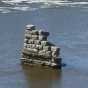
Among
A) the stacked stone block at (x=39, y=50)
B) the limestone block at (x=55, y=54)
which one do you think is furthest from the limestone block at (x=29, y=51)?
the limestone block at (x=55, y=54)

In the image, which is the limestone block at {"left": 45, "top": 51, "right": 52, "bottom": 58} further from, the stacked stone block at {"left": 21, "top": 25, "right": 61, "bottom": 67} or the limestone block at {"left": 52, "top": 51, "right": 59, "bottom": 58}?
the limestone block at {"left": 52, "top": 51, "right": 59, "bottom": 58}

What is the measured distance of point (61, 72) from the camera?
59.9 m

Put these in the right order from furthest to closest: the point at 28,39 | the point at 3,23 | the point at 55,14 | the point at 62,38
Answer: the point at 55,14 < the point at 3,23 < the point at 62,38 < the point at 28,39

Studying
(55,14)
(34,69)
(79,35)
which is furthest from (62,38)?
(55,14)

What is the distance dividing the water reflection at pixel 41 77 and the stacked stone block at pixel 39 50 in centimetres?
81

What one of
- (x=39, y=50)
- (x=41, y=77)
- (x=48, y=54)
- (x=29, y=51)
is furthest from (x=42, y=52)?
(x=41, y=77)

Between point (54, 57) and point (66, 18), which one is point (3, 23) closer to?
point (66, 18)

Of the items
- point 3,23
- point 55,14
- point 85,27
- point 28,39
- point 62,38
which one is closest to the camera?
point 28,39

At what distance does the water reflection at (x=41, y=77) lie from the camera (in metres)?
56.1

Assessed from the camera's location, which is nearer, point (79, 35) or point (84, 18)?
point (79, 35)

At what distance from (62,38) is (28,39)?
451 inches

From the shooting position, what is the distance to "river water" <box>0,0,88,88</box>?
189ft

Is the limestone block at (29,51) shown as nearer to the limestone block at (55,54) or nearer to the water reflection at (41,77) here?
the water reflection at (41,77)

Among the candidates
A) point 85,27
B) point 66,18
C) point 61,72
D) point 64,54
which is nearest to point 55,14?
point 66,18
